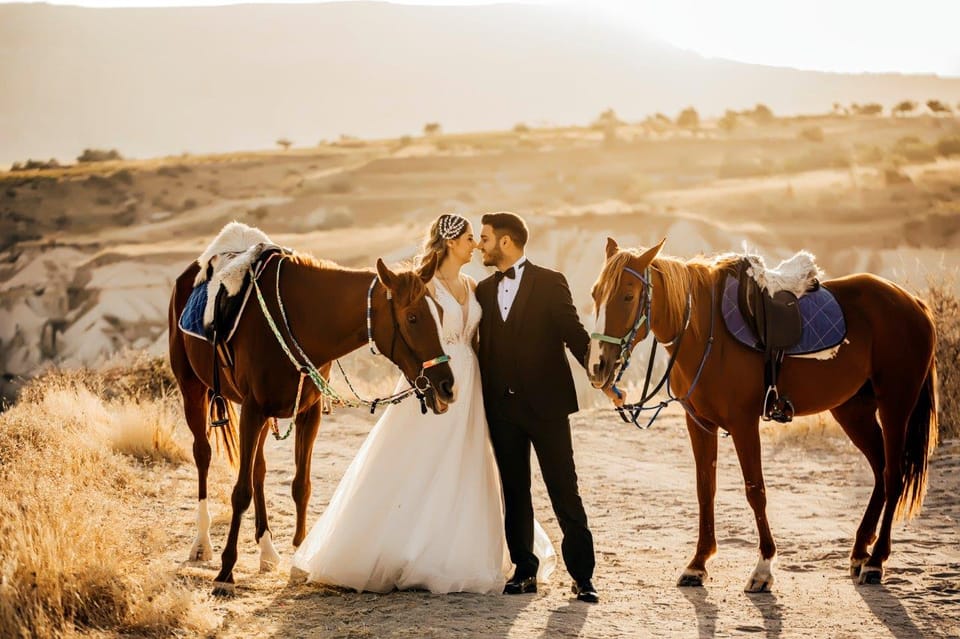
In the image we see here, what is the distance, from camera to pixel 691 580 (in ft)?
22.4

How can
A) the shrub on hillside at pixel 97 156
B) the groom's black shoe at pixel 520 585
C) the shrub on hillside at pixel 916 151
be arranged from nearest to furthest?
the groom's black shoe at pixel 520 585 → the shrub on hillside at pixel 916 151 → the shrub on hillside at pixel 97 156

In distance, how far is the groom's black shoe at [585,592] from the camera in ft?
20.6

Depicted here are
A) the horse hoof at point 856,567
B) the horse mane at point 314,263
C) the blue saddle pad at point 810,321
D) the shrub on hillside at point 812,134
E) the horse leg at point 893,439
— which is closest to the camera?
the blue saddle pad at point 810,321

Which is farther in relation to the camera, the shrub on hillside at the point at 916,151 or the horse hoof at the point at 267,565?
the shrub on hillside at the point at 916,151

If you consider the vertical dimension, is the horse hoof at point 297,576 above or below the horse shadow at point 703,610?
above

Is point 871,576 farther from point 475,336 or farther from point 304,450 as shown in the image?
point 304,450

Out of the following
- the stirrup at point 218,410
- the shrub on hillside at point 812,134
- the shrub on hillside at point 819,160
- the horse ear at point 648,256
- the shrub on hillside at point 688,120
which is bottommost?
the stirrup at point 218,410

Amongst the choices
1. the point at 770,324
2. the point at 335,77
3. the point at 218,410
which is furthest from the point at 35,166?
the point at 335,77

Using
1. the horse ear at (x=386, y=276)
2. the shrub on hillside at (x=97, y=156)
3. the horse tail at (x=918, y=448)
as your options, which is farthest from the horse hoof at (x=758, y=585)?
the shrub on hillside at (x=97, y=156)

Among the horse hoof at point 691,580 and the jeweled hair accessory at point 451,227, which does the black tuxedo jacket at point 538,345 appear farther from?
the horse hoof at point 691,580

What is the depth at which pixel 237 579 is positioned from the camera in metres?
6.89

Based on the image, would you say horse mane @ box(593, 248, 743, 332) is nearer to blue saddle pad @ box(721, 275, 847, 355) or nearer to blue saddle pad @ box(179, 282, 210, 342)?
blue saddle pad @ box(721, 275, 847, 355)

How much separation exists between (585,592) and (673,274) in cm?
200

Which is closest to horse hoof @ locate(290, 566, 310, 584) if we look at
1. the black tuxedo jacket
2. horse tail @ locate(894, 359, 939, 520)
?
the black tuxedo jacket
